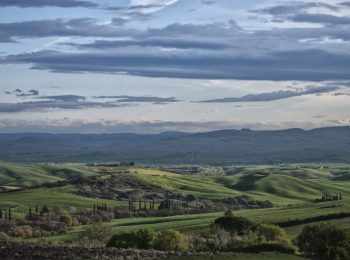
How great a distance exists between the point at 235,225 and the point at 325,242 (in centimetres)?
1878

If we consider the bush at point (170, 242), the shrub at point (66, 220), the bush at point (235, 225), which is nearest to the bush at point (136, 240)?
the bush at point (170, 242)

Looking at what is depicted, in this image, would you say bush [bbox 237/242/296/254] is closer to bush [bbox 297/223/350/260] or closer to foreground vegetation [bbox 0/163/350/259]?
foreground vegetation [bbox 0/163/350/259]

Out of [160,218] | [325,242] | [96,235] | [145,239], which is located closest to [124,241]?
[145,239]

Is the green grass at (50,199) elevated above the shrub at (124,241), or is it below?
below

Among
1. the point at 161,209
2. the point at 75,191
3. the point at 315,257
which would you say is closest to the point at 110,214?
the point at 161,209

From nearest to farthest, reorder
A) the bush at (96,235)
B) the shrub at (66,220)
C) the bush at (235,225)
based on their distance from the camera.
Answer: the bush at (96,235)
the bush at (235,225)
the shrub at (66,220)

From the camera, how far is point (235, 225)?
7669 centimetres

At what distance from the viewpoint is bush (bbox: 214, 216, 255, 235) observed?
74375mm

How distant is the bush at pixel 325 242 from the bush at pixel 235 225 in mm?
11513

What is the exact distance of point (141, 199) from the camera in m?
194

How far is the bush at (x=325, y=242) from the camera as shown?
187ft

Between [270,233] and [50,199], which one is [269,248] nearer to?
[270,233]

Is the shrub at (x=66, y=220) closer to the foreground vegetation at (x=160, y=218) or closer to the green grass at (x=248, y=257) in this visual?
the foreground vegetation at (x=160, y=218)

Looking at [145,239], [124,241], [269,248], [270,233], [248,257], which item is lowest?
[270,233]
